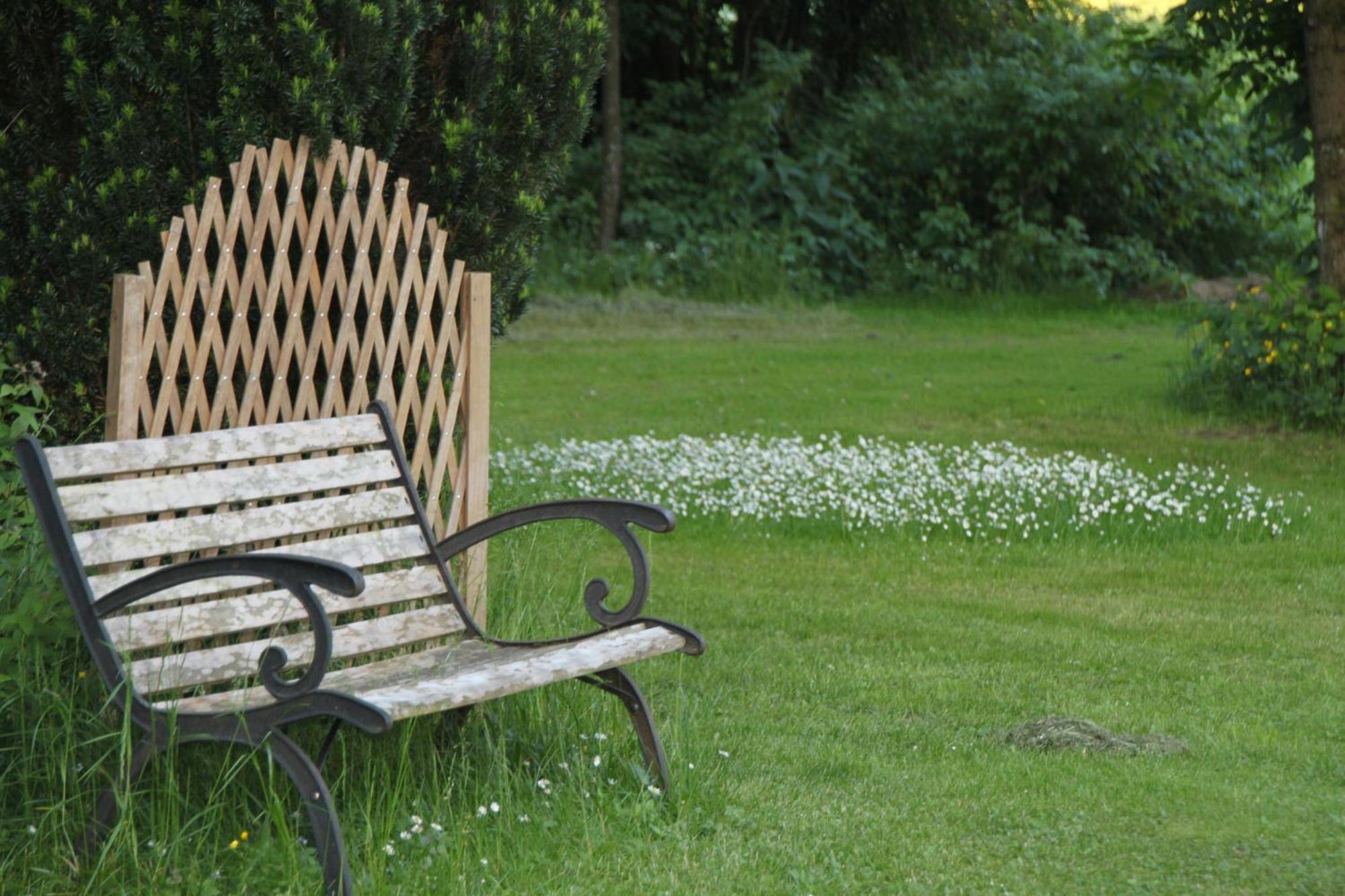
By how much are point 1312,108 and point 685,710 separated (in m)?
7.70

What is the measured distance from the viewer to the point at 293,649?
3973 millimetres

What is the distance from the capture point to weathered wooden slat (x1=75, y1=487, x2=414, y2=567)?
3.65 meters

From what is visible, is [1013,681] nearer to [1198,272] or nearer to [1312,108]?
[1312,108]

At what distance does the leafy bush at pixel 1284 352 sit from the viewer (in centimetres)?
1042

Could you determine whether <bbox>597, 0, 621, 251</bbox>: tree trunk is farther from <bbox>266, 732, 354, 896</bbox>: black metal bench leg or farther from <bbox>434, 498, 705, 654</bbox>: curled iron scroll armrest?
<bbox>266, 732, 354, 896</bbox>: black metal bench leg

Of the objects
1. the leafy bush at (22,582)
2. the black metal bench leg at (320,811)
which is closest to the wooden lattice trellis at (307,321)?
the leafy bush at (22,582)

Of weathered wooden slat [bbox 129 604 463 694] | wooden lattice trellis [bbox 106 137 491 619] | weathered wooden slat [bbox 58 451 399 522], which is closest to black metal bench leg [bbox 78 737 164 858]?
weathered wooden slat [bbox 129 604 463 694]

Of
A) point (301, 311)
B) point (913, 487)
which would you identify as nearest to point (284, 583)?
point (301, 311)

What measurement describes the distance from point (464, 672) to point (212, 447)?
0.84 m

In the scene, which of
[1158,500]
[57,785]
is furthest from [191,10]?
[1158,500]

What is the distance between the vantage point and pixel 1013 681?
5477 millimetres

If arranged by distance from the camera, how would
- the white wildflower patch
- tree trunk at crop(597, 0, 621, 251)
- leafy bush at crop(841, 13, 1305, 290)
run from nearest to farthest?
1. the white wildflower patch
2. tree trunk at crop(597, 0, 621, 251)
3. leafy bush at crop(841, 13, 1305, 290)

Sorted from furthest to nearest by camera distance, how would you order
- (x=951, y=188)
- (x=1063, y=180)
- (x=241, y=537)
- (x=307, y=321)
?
(x=1063, y=180)
(x=951, y=188)
(x=307, y=321)
(x=241, y=537)

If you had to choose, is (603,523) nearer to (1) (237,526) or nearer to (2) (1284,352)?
(1) (237,526)
